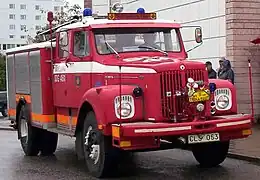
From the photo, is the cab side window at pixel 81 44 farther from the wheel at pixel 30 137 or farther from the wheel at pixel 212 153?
the wheel at pixel 30 137

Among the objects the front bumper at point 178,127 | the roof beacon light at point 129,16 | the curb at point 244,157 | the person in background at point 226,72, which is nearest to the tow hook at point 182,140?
the front bumper at point 178,127

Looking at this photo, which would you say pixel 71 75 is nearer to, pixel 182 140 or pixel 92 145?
pixel 92 145

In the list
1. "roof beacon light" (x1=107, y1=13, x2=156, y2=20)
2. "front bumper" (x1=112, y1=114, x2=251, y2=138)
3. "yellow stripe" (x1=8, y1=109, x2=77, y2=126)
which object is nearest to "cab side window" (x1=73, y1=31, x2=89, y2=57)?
"roof beacon light" (x1=107, y1=13, x2=156, y2=20)

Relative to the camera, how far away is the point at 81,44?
10750 mm

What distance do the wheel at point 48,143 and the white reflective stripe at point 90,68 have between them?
6.53 feet

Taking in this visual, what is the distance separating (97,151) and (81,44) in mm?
2176

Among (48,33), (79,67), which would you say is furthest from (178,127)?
(48,33)

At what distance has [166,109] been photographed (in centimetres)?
920

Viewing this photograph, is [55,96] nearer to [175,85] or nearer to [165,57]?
[165,57]

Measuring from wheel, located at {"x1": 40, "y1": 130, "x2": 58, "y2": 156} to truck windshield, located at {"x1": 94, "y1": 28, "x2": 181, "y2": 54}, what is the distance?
3369 mm

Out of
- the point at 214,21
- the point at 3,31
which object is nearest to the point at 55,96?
the point at 214,21

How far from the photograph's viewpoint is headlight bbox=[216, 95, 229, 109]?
32.1 feet

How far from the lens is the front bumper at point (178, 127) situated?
28.3 feet

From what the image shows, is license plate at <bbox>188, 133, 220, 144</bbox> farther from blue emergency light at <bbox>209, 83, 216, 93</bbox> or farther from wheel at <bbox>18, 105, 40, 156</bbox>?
wheel at <bbox>18, 105, 40, 156</bbox>
